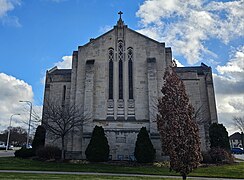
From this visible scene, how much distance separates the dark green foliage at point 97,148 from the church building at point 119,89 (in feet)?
7.43

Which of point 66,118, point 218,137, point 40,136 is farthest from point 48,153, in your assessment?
point 218,137

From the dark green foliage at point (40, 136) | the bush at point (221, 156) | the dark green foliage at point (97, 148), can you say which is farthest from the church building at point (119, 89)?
the bush at point (221, 156)

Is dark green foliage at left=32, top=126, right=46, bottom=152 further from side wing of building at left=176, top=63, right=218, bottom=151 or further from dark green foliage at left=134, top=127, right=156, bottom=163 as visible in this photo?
side wing of building at left=176, top=63, right=218, bottom=151

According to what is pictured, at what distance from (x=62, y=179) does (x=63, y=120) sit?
12610 millimetres

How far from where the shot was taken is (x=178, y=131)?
1309 cm

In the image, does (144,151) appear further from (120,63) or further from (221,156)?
(120,63)

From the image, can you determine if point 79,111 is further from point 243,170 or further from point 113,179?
point 243,170

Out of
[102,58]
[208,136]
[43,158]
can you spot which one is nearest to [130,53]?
[102,58]

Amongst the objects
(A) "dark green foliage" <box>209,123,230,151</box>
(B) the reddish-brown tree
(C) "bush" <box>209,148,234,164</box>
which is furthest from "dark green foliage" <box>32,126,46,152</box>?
(B) the reddish-brown tree

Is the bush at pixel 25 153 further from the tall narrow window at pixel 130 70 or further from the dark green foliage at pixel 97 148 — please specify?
the tall narrow window at pixel 130 70

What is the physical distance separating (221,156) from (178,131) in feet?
45.6

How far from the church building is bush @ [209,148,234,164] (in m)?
3.64

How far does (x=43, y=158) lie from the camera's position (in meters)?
26.1

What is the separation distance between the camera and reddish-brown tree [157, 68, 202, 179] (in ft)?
41.7
